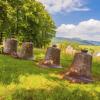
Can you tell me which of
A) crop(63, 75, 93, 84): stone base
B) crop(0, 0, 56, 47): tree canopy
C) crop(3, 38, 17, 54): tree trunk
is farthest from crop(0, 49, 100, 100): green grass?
crop(0, 0, 56, 47): tree canopy

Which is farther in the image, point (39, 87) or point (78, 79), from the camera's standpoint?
point (78, 79)

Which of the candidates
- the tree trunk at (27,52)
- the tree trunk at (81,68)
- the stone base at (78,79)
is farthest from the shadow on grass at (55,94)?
the tree trunk at (27,52)

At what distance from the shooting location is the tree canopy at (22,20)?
188 ft

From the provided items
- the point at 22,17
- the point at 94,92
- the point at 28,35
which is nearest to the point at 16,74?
the point at 94,92

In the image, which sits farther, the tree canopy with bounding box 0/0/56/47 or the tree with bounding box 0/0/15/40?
the tree canopy with bounding box 0/0/56/47

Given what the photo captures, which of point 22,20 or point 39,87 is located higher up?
point 22,20

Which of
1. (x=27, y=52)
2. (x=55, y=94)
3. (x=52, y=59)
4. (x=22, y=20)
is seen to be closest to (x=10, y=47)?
(x=27, y=52)

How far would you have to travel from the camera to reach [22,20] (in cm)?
6806

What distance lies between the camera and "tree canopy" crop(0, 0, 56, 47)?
5731 centimetres

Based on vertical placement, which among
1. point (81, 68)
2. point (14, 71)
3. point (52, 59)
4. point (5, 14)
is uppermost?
point (5, 14)

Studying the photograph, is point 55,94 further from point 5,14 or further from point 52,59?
point 5,14

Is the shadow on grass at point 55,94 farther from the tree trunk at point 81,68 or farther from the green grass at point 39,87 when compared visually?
the tree trunk at point 81,68

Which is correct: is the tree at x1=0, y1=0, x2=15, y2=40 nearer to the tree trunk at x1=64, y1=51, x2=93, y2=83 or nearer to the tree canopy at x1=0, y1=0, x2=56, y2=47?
the tree canopy at x1=0, y1=0, x2=56, y2=47

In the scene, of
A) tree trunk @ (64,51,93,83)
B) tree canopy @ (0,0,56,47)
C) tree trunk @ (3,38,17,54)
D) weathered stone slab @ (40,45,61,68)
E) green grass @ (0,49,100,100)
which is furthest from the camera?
tree canopy @ (0,0,56,47)
